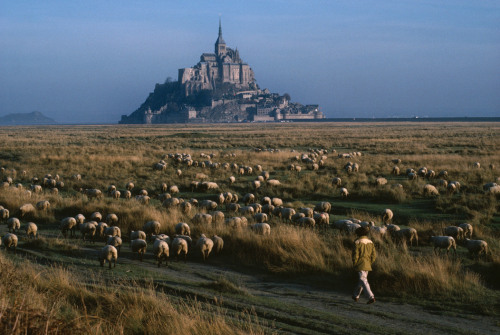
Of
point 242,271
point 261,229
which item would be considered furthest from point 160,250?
point 261,229

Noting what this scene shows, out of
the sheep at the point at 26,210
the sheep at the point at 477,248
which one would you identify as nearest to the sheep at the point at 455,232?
the sheep at the point at 477,248

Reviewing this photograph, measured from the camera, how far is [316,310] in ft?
25.1

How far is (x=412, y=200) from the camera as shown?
18844mm

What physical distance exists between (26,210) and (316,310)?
11144 millimetres

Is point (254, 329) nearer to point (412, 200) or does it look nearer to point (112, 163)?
point (412, 200)

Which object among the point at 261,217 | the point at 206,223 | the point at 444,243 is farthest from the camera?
the point at 261,217

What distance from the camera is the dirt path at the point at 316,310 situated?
6.83m

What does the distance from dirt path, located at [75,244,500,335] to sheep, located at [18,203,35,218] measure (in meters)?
7.66

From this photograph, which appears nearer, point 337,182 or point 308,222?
point 308,222

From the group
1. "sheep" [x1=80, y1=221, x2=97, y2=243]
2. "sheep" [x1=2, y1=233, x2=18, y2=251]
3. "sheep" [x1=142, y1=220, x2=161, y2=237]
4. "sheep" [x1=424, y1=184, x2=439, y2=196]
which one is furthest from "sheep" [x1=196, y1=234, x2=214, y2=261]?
"sheep" [x1=424, y1=184, x2=439, y2=196]

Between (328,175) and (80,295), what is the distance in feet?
64.3

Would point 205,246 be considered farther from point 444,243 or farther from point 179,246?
point 444,243

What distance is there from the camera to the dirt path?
6.83 meters

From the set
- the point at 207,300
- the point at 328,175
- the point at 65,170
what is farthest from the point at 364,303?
the point at 65,170
